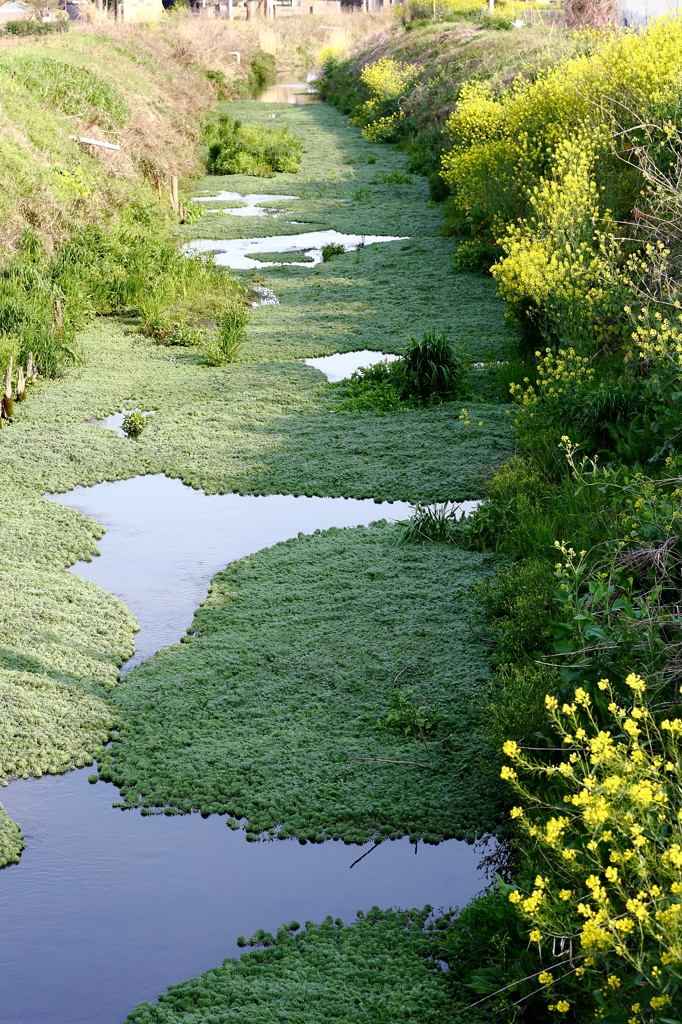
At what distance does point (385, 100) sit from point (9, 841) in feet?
95.1

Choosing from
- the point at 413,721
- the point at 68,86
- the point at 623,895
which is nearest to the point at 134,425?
the point at 413,721

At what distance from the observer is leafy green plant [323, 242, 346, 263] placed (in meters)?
15.4

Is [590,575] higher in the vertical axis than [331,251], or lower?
lower

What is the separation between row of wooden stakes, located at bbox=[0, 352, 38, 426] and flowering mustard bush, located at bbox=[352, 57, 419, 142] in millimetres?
19993

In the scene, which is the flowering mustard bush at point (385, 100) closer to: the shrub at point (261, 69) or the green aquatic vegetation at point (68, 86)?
the green aquatic vegetation at point (68, 86)

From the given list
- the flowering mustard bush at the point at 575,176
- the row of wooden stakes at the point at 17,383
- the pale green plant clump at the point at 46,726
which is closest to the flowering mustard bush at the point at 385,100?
the flowering mustard bush at the point at 575,176

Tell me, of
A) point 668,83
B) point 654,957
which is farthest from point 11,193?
point 654,957

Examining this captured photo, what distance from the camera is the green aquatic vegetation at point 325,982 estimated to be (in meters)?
3.41

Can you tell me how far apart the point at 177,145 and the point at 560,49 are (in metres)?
7.67

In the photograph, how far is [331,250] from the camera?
1548 centimetres

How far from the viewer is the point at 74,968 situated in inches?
147

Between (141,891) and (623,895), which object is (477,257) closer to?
(141,891)

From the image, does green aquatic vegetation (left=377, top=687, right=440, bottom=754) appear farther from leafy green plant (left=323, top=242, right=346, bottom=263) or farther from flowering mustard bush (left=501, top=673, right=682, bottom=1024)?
leafy green plant (left=323, top=242, right=346, bottom=263)

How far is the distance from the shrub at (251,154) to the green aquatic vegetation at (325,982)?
21247 millimetres
